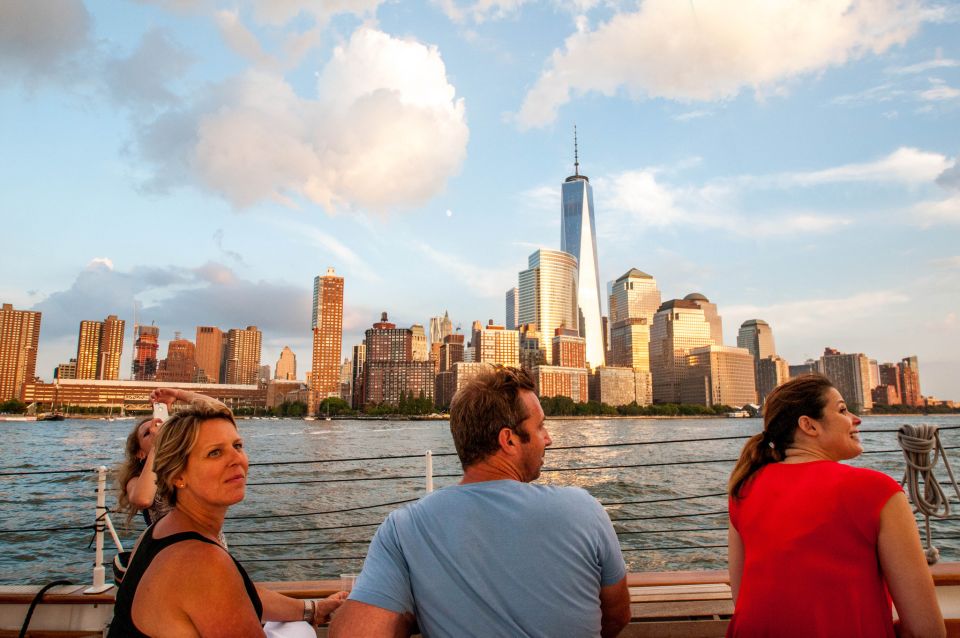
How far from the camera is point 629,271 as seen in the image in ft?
614

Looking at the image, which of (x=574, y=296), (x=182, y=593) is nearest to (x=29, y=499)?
(x=182, y=593)

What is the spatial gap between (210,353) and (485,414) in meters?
181

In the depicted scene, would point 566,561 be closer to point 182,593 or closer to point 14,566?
point 182,593

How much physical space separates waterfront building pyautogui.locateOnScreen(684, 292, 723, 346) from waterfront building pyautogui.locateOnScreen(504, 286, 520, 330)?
50487 millimetres

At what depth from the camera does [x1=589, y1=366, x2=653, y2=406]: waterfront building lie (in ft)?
393

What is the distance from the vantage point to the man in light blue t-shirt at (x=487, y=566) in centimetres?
131

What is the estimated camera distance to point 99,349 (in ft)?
500

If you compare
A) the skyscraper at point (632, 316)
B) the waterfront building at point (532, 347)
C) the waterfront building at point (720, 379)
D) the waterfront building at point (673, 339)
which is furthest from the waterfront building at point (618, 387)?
the skyscraper at point (632, 316)

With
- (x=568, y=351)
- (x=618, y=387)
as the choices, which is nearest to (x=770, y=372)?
(x=618, y=387)

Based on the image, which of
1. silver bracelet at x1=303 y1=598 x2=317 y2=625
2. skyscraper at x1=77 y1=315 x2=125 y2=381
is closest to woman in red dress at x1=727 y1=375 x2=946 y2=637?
silver bracelet at x1=303 y1=598 x2=317 y2=625

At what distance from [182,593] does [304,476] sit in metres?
19.7

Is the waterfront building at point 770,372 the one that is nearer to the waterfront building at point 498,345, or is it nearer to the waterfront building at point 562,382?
the waterfront building at point 562,382

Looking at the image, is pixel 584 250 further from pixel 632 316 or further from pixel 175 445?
pixel 175 445

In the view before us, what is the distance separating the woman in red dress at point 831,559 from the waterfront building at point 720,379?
13502 centimetres
